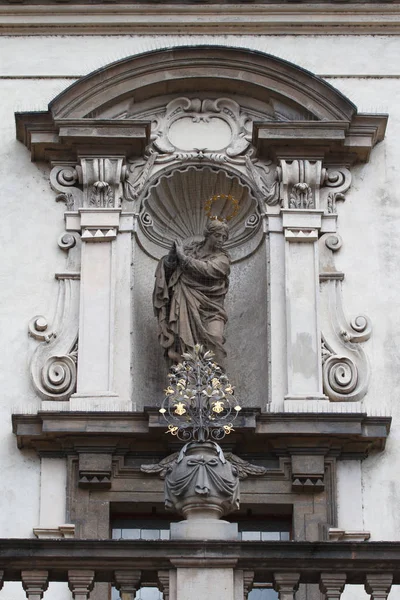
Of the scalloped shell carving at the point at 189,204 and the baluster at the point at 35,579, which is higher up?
the scalloped shell carving at the point at 189,204

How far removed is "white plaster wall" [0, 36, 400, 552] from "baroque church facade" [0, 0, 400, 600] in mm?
18

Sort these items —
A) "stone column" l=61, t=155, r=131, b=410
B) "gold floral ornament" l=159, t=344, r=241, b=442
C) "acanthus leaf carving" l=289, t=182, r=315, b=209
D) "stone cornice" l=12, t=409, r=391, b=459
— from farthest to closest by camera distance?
"acanthus leaf carving" l=289, t=182, r=315, b=209 < "stone column" l=61, t=155, r=131, b=410 < "stone cornice" l=12, t=409, r=391, b=459 < "gold floral ornament" l=159, t=344, r=241, b=442

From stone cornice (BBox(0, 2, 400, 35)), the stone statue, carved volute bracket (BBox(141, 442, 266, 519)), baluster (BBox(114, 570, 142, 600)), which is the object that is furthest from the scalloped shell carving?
baluster (BBox(114, 570, 142, 600))

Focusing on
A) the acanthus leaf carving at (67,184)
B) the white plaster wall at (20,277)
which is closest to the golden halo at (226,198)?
the acanthus leaf carving at (67,184)

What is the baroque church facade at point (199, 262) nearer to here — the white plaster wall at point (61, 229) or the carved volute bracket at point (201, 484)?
the white plaster wall at point (61, 229)

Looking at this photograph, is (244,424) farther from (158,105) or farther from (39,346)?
(158,105)

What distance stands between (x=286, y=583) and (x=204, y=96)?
648cm

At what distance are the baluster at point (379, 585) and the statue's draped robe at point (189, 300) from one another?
14.4 ft

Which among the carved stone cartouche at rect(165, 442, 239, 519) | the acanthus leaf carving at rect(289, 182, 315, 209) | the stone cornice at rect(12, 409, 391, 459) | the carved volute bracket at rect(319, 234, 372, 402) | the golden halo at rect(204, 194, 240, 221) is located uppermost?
the golden halo at rect(204, 194, 240, 221)

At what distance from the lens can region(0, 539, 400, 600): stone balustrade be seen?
12.1m

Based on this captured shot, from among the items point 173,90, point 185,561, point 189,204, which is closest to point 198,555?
point 185,561

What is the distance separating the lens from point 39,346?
16484mm

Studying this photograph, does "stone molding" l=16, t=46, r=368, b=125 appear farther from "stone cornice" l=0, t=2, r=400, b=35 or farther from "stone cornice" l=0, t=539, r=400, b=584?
"stone cornice" l=0, t=539, r=400, b=584

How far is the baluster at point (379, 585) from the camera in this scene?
1221cm
